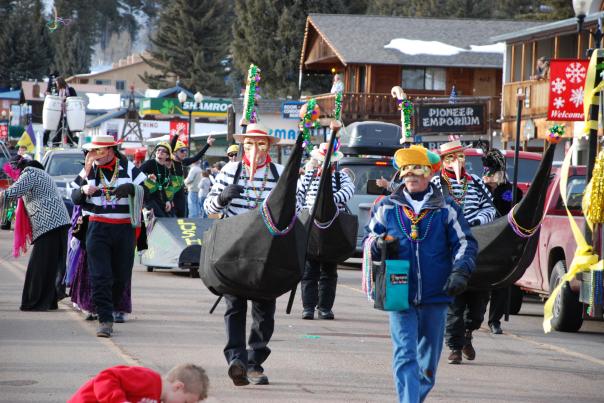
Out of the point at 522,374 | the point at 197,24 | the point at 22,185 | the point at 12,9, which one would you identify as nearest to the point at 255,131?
the point at 522,374

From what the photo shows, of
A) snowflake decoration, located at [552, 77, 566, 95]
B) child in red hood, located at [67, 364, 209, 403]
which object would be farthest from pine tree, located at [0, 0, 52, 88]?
child in red hood, located at [67, 364, 209, 403]

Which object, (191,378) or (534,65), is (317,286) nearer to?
(191,378)

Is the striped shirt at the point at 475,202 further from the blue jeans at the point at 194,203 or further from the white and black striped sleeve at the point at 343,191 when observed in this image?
the blue jeans at the point at 194,203

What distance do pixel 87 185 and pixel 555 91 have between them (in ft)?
44.7

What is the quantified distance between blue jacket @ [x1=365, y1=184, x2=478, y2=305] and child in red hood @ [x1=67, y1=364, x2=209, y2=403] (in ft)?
8.83

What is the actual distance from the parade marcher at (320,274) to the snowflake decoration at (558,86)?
10.4 m

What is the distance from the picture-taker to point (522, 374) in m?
9.96

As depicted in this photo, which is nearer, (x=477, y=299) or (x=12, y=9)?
(x=477, y=299)

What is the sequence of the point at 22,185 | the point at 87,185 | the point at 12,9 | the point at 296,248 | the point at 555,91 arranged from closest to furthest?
the point at 296,248 < the point at 87,185 < the point at 22,185 < the point at 555,91 < the point at 12,9

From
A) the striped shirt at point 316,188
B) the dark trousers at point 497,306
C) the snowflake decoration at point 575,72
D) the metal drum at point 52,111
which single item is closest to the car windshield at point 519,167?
the snowflake decoration at point 575,72

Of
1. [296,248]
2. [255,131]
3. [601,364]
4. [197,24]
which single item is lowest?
[601,364]

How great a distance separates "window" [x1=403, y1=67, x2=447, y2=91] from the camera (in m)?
55.6

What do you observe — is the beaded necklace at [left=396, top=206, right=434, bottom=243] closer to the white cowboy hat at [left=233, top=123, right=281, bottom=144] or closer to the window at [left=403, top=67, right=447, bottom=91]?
the white cowboy hat at [left=233, top=123, right=281, bottom=144]

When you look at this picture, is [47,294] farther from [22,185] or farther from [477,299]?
[477,299]
